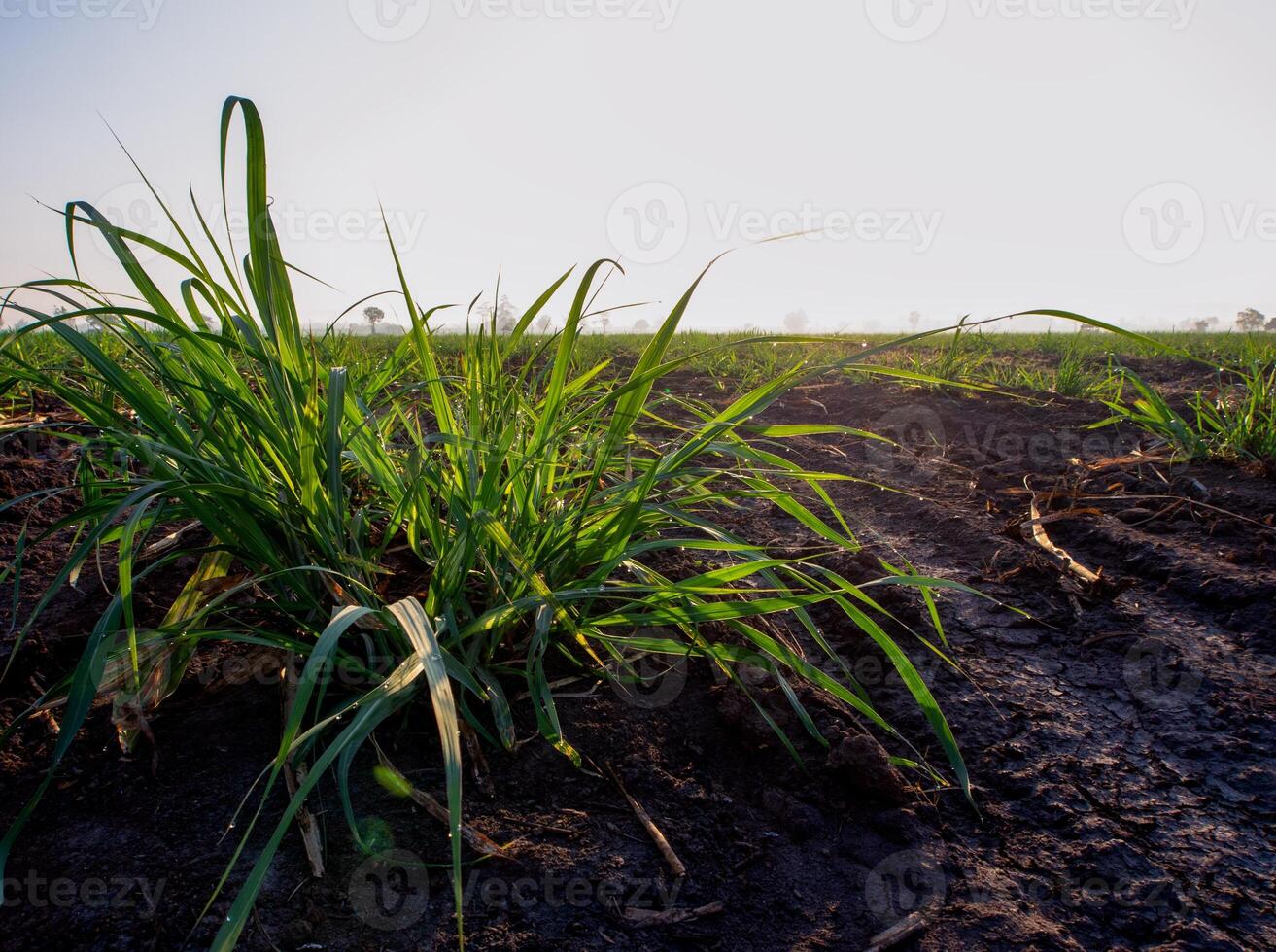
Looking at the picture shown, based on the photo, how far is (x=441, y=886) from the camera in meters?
0.78

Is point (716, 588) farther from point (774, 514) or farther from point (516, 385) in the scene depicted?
point (774, 514)

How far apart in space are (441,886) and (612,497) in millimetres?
609

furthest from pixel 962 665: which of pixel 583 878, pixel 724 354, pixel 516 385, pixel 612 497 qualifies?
pixel 724 354

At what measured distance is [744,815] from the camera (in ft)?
3.09

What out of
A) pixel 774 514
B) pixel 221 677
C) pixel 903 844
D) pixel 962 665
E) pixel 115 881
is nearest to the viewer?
pixel 115 881

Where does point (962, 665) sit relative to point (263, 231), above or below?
below

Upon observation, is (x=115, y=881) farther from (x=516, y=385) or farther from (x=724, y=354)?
(x=724, y=354)

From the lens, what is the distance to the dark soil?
0.76 m

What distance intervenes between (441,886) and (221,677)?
1.70ft

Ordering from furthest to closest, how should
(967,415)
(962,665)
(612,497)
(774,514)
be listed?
(967,415) < (774,514) < (962,665) < (612,497)

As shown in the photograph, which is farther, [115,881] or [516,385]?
[516,385]

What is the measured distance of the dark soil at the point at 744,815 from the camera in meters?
0.76

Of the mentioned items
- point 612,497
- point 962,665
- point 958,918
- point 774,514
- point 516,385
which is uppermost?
point 516,385

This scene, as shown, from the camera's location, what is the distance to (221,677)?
107cm
